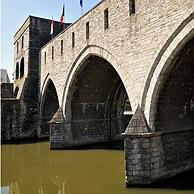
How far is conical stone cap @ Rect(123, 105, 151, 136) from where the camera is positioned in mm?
6863

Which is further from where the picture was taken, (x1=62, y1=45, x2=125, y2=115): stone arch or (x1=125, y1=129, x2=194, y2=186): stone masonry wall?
(x1=62, y1=45, x2=125, y2=115): stone arch

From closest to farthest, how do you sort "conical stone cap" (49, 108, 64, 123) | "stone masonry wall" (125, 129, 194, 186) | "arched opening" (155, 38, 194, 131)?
"stone masonry wall" (125, 129, 194, 186)
"arched opening" (155, 38, 194, 131)
"conical stone cap" (49, 108, 64, 123)

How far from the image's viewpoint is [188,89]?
802 centimetres

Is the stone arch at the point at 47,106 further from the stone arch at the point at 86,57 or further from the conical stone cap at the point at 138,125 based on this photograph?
the conical stone cap at the point at 138,125

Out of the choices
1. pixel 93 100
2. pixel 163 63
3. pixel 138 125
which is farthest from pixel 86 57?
pixel 138 125

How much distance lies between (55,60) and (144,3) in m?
7.68

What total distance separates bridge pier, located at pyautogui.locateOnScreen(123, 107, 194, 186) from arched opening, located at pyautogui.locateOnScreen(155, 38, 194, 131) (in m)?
0.37

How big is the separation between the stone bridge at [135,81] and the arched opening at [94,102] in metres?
0.05

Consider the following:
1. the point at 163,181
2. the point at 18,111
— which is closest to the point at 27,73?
the point at 18,111

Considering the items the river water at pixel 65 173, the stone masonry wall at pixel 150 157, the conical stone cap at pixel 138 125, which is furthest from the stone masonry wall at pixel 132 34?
the river water at pixel 65 173

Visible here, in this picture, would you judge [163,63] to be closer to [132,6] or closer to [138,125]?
[138,125]

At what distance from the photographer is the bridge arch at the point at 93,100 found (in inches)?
473

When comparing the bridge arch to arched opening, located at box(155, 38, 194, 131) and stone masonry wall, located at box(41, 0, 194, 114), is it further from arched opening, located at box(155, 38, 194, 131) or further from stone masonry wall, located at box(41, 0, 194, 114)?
arched opening, located at box(155, 38, 194, 131)

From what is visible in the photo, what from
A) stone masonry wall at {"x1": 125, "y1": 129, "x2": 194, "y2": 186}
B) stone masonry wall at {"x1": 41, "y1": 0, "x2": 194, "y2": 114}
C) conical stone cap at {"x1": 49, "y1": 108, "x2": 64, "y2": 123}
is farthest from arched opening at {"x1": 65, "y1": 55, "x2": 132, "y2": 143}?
stone masonry wall at {"x1": 125, "y1": 129, "x2": 194, "y2": 186}
